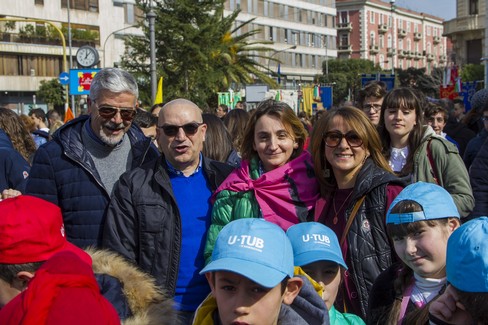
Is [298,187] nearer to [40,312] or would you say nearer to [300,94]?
[40,312]

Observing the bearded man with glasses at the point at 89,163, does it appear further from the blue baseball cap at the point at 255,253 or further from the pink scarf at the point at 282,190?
the blue baseball cap at the point at 255,253

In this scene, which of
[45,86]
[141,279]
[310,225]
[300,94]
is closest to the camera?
[141,279]

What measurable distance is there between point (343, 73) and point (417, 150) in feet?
256

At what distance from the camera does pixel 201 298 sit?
3984 mm

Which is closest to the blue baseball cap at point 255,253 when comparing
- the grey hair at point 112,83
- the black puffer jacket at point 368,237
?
the black puffer jacket at point 368,237

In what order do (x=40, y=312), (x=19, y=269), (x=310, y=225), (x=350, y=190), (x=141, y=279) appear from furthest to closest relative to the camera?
(x=350, y=190) < (x=310, y=225) < (x=141, y=279) < (x=19, y=269) < (x=40, y=312)

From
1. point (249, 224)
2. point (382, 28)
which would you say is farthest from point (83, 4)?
point (382, 28)

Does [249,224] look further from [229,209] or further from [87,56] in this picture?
[87,56]

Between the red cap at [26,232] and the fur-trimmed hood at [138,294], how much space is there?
0.31 meters

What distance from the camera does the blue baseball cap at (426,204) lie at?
10.7 ft

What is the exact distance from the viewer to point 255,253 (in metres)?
2.51

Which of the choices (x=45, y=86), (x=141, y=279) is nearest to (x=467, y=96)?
(x=141, y=279)

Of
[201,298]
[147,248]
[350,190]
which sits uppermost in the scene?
[350,190]

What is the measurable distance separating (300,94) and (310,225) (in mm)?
38439
